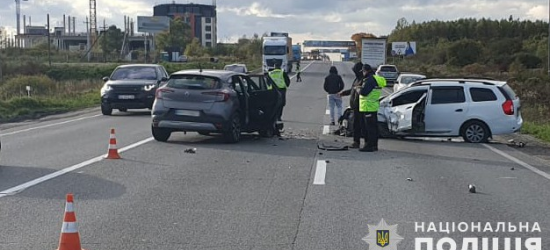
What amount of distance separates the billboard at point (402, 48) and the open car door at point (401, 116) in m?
82.4

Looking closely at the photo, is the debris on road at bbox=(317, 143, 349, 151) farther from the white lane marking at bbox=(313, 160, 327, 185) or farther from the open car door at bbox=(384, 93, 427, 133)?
the open car door at bbox=(384, 93, 427, 133)

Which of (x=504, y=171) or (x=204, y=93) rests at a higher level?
(x=204, y=93)

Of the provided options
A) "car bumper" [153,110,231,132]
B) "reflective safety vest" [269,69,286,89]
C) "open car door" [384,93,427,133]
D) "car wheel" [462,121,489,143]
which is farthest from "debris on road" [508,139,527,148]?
"car bumper" [153,110,231,132]

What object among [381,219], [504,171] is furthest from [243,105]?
[381,219]

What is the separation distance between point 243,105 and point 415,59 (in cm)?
9268

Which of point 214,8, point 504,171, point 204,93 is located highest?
point 214,8

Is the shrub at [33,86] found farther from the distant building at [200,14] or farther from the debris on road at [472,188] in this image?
the distant building at [200,14]

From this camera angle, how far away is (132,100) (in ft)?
81.1

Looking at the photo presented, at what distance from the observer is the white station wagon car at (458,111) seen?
17219mm

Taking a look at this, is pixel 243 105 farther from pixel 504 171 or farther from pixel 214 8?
pixel 214 8

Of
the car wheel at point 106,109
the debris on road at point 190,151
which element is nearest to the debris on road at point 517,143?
the debris on road at point 190,151

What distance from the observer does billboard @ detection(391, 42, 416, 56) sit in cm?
9881

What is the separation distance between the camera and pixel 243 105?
54.0 ft

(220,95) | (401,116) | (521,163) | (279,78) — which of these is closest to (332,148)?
(220,95)
